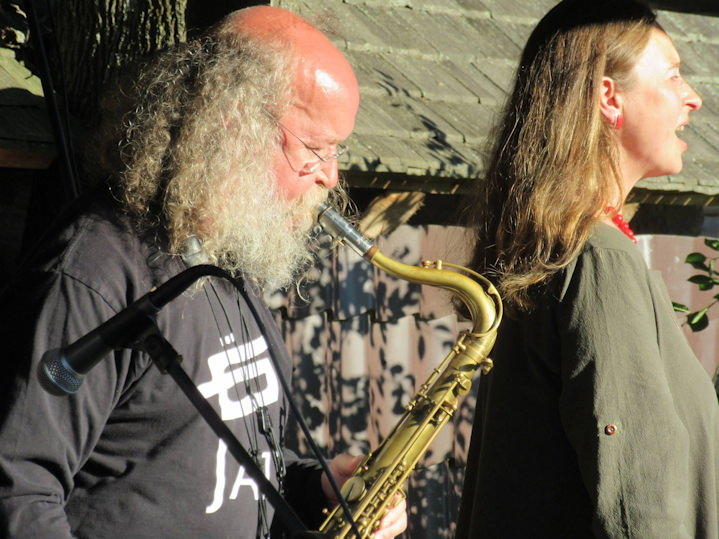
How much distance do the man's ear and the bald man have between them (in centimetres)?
64

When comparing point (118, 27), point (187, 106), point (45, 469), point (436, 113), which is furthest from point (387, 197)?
point (45, 469)

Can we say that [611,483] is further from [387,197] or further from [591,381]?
[387,197]

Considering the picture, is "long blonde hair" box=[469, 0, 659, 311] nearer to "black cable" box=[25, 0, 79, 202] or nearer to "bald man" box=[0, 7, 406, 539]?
"bald man" box=[0, 7, 406, 539]

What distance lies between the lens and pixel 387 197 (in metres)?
3.62

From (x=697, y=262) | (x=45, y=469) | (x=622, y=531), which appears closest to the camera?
(x=45, y=469)

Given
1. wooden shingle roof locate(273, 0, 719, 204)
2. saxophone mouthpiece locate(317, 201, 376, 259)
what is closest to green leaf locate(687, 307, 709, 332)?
wooden shingle roof locate(273, 0, 719, 204)

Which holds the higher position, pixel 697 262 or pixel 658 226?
pixel 697 262

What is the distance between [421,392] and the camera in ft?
8.47

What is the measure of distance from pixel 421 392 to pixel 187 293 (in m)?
0.96

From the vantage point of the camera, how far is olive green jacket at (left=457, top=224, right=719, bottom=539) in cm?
187

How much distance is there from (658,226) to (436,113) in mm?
1565

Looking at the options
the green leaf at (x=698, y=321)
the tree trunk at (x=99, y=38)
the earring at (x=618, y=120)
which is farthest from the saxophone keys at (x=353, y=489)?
the green leaf at (x=698, y=321)

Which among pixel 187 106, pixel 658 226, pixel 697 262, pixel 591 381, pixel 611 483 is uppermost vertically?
pixel 187 106

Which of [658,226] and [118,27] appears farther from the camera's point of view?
[658,226]
